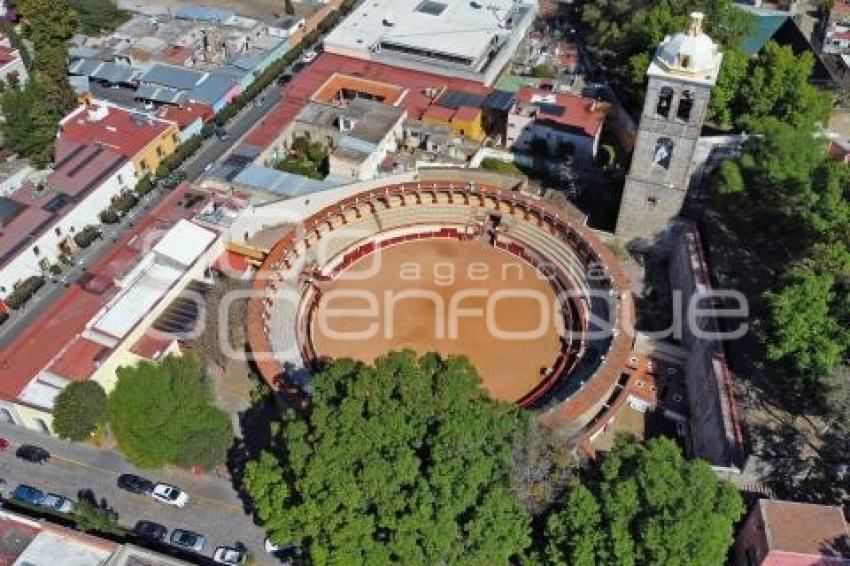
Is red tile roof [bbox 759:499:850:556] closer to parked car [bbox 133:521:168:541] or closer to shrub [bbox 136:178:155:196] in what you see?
parked car [bbox 133:521:168:541]

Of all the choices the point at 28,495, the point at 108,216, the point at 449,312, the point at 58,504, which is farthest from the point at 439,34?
the point at 28,495

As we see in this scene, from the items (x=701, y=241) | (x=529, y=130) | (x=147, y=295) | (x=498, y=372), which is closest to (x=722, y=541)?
(x=498, y=372)

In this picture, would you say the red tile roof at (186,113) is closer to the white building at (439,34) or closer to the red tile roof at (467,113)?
the white building at (439,34)

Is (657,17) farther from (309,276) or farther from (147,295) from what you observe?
(147,295)

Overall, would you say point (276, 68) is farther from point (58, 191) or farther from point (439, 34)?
point (58, 191)

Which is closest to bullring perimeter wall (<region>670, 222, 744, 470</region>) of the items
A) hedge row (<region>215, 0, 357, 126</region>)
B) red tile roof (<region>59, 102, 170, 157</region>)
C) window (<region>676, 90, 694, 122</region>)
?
window (<region>676, 90, 694, 122</region>)
